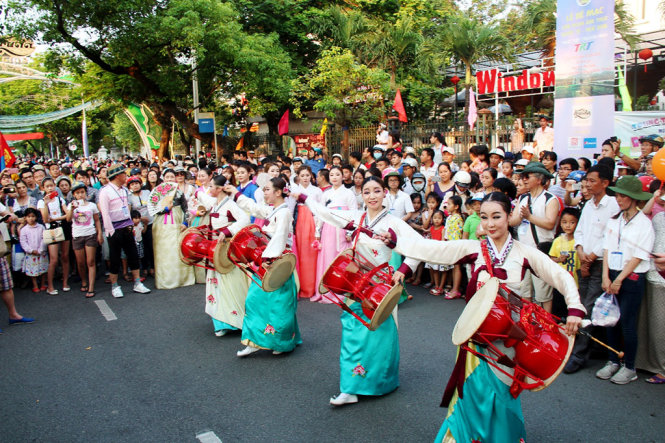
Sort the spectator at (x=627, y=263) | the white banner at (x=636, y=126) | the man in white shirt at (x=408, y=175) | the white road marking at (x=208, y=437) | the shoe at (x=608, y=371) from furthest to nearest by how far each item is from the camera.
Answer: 1. the white banner at (x=636, y=126)
2. the man in white shirt at (x=408, y=175)
3. the shoe at (x=608, y=371)
4. the spectator at (x=627, y=263)
5. the white road marking at (x=208, y=437)

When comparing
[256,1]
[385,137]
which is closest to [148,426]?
[385,137]


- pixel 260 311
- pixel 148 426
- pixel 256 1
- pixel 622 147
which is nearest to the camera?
pixel 148 426

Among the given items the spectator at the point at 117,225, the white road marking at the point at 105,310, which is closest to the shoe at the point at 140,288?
the spectator at the point at 117,225

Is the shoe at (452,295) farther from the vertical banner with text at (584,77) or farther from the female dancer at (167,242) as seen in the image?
the female dancer at (167,242)

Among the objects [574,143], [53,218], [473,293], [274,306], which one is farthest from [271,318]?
[574,143]

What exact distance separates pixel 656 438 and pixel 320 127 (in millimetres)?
15390

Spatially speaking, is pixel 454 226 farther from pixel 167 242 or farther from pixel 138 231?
pixel 138 231

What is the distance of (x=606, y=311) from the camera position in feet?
14.0

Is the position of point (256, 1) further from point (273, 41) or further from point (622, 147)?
point (622, 147)

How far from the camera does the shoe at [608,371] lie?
4.50 m

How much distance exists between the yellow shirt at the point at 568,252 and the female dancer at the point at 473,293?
2.21 metres

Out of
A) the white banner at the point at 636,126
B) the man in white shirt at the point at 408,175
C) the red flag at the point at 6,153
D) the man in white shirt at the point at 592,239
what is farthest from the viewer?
the red flag at the point at 6,153

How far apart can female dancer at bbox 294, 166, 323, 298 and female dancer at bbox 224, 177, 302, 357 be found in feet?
7.52

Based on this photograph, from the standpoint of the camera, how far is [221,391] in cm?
448
